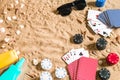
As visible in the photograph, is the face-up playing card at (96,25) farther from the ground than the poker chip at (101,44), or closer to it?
farther from the ground

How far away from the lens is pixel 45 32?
1441 millimetres

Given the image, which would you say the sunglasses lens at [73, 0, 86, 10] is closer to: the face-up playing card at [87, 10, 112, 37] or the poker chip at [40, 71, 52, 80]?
the face-up playing card at [87, 10, 112, 37]

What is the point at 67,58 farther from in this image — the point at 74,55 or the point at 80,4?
the point at 80,4

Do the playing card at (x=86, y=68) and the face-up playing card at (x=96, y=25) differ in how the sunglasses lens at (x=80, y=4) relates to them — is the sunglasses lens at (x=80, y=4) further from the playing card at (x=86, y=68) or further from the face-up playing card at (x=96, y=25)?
the playing card at (x=86, y=68)

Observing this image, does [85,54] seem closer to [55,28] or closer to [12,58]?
[55,28]

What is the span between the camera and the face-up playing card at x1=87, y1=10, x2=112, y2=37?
56.9 inches

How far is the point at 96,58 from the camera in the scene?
137 cm

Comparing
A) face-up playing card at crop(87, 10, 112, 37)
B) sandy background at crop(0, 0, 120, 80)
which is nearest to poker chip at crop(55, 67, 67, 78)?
sandy background at crop(0, 0, 120, 80)

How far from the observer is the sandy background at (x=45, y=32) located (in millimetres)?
1363

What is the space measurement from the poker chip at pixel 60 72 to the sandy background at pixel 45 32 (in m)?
0.02

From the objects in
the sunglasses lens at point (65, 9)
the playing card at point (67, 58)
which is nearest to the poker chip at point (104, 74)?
the playing card at point (67, 58)

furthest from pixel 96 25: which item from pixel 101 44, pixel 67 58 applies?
pixel 67 58

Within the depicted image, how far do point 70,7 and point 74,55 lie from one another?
0.93ft

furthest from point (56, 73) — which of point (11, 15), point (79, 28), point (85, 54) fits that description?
point (11, 15)
